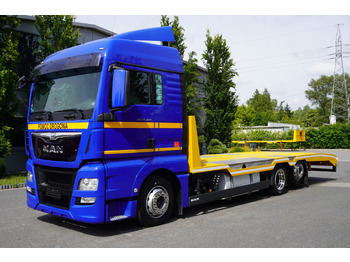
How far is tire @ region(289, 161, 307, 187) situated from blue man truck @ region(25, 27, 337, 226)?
3.92 meters

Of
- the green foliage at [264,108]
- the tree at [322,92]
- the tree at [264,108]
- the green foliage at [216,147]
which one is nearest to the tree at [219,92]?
the green foliage at [216,147]

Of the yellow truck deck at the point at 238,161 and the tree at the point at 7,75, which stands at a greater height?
the tree at the point at 7,75

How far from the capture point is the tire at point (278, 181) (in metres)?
A: 8.89

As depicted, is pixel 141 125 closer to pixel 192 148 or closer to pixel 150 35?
pixel 192 148

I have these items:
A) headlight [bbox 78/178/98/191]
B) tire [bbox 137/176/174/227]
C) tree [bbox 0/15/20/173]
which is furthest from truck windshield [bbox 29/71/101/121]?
tree [bbox 0/15/20/173]

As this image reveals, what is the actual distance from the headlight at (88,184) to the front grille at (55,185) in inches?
7.3

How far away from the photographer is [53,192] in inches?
216

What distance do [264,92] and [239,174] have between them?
354 ft

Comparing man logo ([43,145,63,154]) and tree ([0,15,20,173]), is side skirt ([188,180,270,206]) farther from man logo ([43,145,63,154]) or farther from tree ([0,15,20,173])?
tree ([0,15,20,173])

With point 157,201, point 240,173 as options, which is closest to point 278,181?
point 240,173

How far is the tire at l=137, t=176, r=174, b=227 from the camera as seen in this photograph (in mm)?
5695

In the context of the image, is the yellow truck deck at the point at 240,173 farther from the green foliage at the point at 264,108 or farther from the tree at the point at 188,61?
the green foliage at the point at 264,108

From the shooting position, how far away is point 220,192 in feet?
23.3

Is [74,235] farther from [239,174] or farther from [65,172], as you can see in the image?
[239,174]
